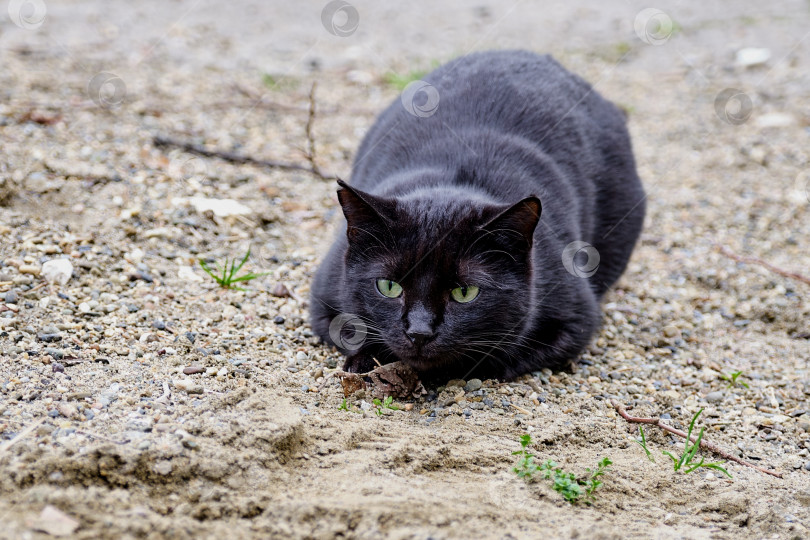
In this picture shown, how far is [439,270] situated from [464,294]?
0.52 ft

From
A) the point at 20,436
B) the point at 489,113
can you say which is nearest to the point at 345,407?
the point at 20,436

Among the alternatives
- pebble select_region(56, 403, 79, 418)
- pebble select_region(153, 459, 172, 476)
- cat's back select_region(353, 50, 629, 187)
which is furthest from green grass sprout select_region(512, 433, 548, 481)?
cat's back select_region(353, 50, 629, 187)

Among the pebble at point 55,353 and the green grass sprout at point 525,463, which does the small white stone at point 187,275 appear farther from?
the green grass sprout at point 525,463

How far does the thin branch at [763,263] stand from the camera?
4.62 meters

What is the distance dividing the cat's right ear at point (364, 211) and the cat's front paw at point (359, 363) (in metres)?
0.54

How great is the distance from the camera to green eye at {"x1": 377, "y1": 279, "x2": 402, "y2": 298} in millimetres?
3177

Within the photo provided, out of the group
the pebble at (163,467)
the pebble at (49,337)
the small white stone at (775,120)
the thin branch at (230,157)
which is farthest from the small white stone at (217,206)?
the small white stone at (775,120)

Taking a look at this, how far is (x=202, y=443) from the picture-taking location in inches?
96.9

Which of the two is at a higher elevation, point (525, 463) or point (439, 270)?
point (439, 270)

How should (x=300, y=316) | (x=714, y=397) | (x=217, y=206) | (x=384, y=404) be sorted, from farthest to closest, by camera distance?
(x=217, y=206) < (x=300, y=316) < (x=714, y=397) < (x=384, y=404)

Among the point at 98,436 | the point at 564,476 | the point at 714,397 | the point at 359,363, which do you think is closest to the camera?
the point at 98,436

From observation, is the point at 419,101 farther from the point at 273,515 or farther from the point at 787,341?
the point at 273,515

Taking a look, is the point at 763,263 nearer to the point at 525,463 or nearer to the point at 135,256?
the point at 525,463

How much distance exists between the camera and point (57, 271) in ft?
11.9
